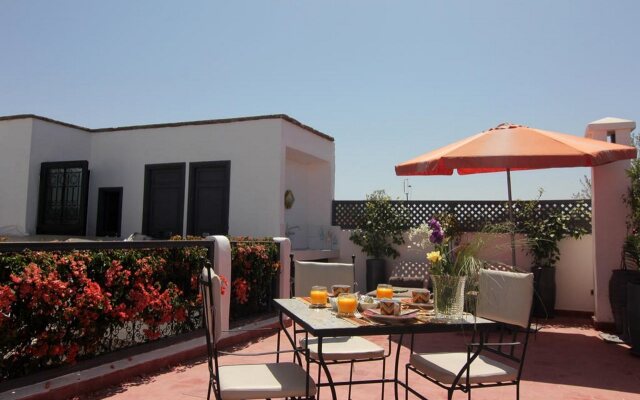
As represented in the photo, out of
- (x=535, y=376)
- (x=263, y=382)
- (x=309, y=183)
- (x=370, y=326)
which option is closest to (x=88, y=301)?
(x=263, y=382)

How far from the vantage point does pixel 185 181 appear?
9500 millimetres

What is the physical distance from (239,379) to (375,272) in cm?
680

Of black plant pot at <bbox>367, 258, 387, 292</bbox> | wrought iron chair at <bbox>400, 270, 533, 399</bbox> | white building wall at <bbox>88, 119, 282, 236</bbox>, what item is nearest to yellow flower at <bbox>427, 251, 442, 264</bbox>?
wrought iron chair at <bbox>400, 270, 533, 399</bbox>

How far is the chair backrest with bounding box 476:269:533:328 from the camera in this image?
102 inches

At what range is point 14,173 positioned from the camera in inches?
386

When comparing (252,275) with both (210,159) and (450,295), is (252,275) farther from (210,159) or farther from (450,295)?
(210,159)

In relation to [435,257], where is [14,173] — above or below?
above

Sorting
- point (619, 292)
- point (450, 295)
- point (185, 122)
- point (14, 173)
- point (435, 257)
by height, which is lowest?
point (619, 292)

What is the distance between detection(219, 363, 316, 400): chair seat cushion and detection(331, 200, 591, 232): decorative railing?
19.7 ft

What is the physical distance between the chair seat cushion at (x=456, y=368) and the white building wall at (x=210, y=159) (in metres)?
6.10

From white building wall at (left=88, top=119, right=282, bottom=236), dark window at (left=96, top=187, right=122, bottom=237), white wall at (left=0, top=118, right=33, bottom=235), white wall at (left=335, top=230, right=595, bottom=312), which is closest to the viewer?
white wall at (left=335, top=230, right=595, bottom=312)

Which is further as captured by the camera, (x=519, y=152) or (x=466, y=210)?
(x=466, y=210)

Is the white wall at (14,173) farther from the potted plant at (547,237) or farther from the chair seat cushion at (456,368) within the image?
the chair seat cushion at (456,368)

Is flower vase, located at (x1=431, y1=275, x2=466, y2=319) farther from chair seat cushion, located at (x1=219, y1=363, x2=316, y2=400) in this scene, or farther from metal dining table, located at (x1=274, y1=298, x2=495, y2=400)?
chair seat cushion, located at (x1=219, y1=363, x2=316, y2=400)
